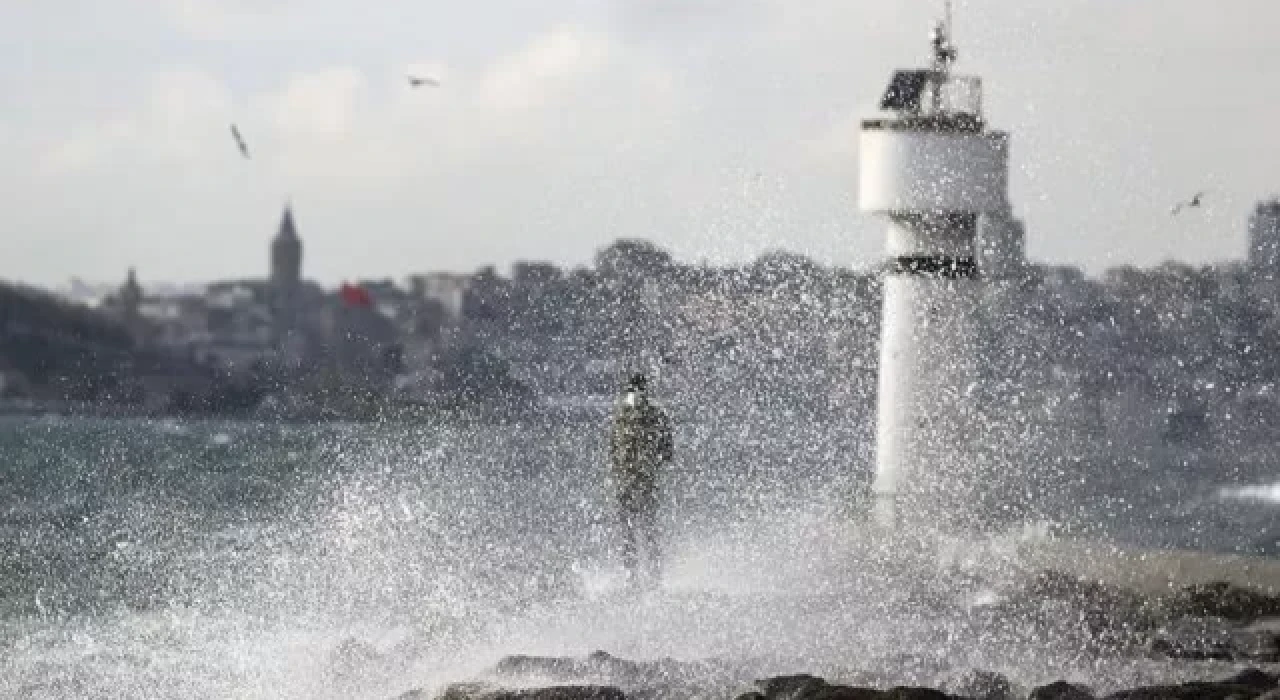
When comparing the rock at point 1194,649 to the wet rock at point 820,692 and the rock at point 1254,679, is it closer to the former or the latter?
the rock at point 1254,679

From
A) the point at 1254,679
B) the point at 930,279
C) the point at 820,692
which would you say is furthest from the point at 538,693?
the point at 930,279

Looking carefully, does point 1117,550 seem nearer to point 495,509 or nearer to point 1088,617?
point 1088,617

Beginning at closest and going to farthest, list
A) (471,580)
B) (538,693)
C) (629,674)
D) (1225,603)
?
(538,693), (629,674), (1225,603), (471,580)

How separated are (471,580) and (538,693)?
10.2m

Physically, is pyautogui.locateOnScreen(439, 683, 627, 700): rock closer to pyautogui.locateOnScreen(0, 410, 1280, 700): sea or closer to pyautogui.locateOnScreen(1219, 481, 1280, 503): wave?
pyautogui.locateOnScreen(0, 410, 1280, 700): sea

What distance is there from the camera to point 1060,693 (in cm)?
1487

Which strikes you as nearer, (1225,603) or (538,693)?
(538,693)

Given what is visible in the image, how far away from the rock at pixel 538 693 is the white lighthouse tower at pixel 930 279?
9187 millimetres

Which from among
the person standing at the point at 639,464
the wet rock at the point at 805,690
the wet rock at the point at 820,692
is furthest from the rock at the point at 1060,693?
the person standing at the point at 639,464

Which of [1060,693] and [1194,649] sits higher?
[1194,649]

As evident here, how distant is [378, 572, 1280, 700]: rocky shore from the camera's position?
1486cm

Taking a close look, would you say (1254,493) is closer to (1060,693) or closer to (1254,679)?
(1254,679)

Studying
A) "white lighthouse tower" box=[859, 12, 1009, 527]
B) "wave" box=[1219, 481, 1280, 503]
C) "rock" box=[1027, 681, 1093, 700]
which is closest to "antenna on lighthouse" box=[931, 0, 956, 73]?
"white lighthouse tower" box=[859, 12, 1009, 527]

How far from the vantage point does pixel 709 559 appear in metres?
23.5
